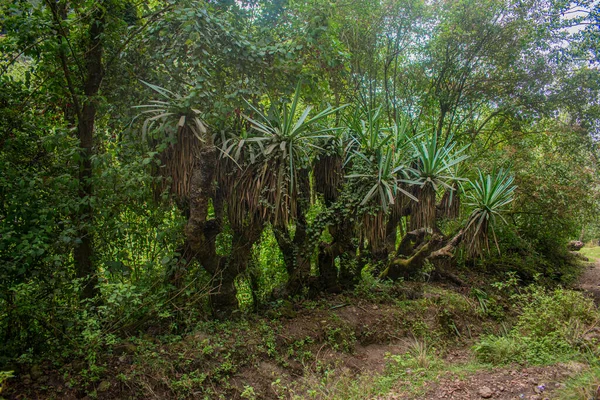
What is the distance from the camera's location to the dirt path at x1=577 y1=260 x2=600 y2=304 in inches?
→ 316

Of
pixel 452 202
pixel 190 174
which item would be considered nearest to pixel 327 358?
pixel 190 174

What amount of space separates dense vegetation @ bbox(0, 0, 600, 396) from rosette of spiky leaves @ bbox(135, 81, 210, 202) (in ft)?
0.07

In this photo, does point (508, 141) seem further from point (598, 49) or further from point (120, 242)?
point (120, 242)

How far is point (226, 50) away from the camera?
14.6 feet

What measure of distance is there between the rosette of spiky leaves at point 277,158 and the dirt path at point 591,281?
19.4 ft

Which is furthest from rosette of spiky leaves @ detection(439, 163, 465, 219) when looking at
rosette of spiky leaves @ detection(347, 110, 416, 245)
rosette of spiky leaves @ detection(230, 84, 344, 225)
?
rosette of spiky leaves @ detection(230, 84, 344, 225)

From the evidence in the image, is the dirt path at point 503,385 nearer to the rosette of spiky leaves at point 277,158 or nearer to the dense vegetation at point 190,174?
the dense vegetation at point 190,174

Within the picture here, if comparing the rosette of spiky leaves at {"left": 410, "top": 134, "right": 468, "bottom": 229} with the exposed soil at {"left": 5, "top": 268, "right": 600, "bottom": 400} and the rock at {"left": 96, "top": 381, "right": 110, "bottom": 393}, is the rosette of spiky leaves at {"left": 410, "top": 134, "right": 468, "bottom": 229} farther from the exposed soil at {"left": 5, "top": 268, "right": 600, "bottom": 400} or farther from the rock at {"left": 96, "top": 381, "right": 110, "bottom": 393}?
the rock at {"left": 96, "top": 381, "right": 110, "bottom": 393}

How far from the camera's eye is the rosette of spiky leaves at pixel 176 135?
4340 mm

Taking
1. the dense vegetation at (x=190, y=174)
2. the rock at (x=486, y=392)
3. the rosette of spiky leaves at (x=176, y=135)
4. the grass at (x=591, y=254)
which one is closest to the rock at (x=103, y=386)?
the dense vegetation at (x=190, y=174)

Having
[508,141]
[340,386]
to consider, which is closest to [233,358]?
[340,386]

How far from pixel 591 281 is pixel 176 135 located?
9358 mm

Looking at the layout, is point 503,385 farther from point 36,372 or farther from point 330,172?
point 36,372

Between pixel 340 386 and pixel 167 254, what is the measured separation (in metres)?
2.16
